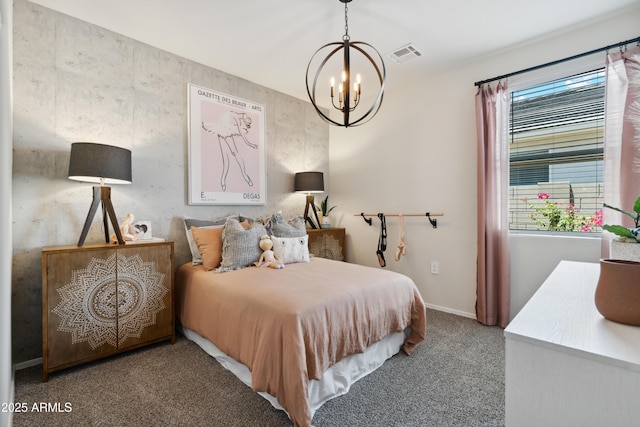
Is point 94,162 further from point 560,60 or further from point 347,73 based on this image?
point 560,60

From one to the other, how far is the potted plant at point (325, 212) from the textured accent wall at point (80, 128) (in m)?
1.32

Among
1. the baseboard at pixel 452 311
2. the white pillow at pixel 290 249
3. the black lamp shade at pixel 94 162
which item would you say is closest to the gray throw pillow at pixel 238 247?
the white pillow at pixel 290 249

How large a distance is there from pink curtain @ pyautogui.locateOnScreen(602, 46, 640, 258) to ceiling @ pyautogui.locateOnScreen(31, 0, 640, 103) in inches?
18.2

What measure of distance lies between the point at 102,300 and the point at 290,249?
1.47 meters

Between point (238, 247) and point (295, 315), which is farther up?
point (238, 247)

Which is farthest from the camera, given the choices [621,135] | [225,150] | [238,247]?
[225,150]

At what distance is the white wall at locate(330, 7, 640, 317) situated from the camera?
2662 millimetres

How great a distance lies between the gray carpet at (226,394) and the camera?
60.6 inches

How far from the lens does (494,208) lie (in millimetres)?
2725

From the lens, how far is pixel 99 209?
2359 millimetres

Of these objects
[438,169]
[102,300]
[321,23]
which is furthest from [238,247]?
[438,169]

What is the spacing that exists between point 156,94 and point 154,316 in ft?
6.52

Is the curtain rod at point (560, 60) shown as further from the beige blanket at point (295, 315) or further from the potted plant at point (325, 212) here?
the potted plant at point (325, 212)

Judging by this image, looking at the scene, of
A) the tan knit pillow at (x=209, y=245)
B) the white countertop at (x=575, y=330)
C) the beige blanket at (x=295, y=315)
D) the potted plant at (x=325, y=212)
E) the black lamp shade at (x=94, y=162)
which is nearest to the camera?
the white countertop at (x=575, y=330)
